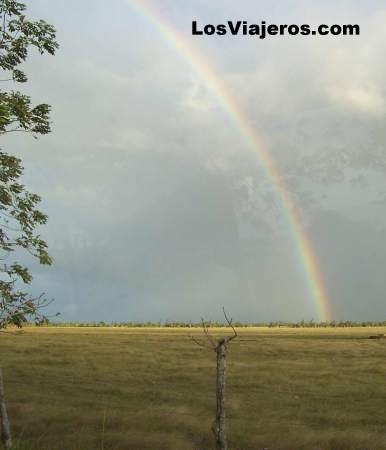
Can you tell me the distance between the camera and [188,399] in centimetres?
2998

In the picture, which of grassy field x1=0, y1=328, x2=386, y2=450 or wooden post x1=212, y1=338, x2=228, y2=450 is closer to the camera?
wooden post x1=212, y1=338, x2=228, y2=450

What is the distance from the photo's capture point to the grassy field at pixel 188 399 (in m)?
21.0

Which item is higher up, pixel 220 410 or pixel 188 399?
pixel 220 410

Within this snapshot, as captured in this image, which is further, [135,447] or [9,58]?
[135,447]

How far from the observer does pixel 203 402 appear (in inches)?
1139

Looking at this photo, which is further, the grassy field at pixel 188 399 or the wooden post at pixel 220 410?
the grassy field at pixel 188 399

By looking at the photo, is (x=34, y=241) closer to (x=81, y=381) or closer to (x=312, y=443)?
(x=312, y=443)

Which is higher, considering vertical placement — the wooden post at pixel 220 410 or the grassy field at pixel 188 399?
the wooden post at pixel 220 410

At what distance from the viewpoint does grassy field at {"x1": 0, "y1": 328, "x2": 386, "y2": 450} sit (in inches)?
828

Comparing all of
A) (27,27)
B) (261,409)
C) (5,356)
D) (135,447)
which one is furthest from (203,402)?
(5,356)

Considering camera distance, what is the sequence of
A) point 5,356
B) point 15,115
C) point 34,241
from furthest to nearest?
point 5,356 → point 15,115 → point 34,241

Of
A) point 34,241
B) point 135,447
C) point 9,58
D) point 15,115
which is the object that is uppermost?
point 9,58

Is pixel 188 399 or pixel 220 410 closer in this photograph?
pixel 220 410

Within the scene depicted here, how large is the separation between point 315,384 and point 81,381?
48.7 ft
